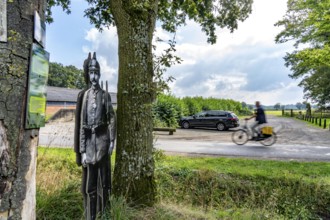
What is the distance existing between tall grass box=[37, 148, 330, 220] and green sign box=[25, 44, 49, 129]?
7.54 feet

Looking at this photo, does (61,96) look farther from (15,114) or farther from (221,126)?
(15,114)

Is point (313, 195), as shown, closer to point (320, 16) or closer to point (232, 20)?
point (232, 20)

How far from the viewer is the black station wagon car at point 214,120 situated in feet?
63.6

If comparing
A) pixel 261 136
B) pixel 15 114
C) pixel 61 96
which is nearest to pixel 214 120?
pixel 261 136

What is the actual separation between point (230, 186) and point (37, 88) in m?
5.10

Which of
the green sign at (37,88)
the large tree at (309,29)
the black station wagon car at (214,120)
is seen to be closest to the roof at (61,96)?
the black station wagon car at (214,120)

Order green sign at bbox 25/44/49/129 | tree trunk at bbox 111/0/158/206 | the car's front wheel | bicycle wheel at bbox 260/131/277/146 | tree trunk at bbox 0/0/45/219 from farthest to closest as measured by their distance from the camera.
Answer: the car's front wheel < bicycle wheel at bbox 260/131/277/146 < tree trunk at bbox 111/0/158/206 < green sign at bbox 25/44/49/129 < tree trunk at bbox 0/0/45/219

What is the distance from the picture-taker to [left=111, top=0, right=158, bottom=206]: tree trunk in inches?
134

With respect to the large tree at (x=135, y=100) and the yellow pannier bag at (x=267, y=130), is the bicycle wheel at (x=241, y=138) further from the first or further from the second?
the large tree at (x=135, y=100)

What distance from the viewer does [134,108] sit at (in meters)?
3.43

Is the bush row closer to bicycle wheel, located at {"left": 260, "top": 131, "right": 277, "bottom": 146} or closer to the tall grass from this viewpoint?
bicycle wheel, located at {"left": 260, "top": 131, "right": 277, "bottom": 146}

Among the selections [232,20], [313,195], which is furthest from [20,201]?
[232,20]

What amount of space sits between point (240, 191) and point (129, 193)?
319cm

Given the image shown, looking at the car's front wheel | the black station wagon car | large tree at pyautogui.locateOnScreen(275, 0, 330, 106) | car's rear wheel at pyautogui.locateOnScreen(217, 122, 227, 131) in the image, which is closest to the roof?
the car's front wheel
